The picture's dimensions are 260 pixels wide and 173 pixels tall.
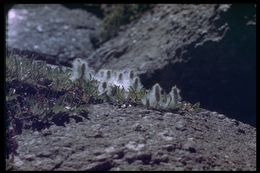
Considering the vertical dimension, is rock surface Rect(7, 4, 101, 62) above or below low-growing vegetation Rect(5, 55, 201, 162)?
above

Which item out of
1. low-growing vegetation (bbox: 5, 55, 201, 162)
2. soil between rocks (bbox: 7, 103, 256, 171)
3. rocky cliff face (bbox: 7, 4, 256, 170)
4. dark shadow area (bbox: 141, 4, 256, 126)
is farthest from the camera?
dark shadow area (bbox: 141, 4, 256, 126)

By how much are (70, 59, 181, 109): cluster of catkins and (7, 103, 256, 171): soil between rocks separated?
0.42ft

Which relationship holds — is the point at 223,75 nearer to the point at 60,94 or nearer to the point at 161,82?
the point at 161,82

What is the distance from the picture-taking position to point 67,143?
491 centimetres

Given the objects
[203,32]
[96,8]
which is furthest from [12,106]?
[96,8]

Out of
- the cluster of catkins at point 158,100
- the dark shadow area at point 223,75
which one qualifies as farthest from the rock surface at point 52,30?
the cluster of catkins at point 158,100

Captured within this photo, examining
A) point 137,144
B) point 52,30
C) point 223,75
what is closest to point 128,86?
point 137,144

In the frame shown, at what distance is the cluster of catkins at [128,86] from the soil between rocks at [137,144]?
128 mm

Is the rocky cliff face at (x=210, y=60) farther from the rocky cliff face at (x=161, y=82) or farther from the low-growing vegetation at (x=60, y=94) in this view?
the low-growing vegetation at (x=60, y=94)

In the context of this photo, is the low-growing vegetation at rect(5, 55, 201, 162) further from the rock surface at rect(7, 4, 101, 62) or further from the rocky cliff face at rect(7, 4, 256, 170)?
the rock surface at rect(7, 4, 101, 62)

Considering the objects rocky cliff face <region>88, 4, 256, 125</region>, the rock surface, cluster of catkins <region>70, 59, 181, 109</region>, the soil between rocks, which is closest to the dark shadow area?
rocky cliff face <region>88, 4, 256, 125</region>

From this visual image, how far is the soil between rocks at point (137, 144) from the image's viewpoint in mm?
4547

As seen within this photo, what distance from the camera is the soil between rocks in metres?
4.55

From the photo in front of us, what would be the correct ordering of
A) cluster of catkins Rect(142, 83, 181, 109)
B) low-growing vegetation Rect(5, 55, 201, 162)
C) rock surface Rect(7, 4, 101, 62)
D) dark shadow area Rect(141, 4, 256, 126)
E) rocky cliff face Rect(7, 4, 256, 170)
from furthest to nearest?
1. rock surface Rect(7, 4, 101, 62)
2. dark shadow area Rect(141, 4, 256, 126)
3. cluster of catkins Rect(142, 83, 181, 109)
4. low-growing vegetation Rect(5, 55, 201, 162)
5. rocky cliff face Rect(7, 4, 256, 170)
